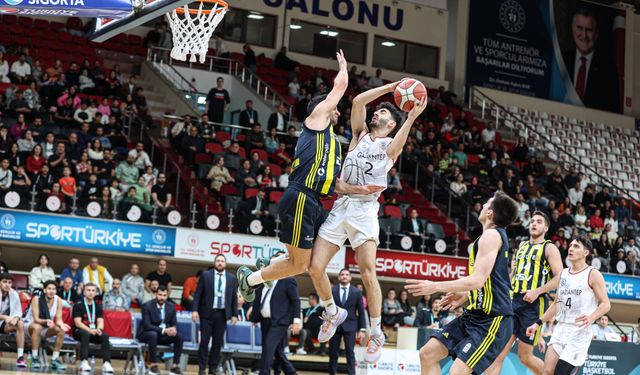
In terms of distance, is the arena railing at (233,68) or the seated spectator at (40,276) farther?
the arena railing at (233,68)

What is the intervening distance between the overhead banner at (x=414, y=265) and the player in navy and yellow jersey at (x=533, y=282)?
1057 cm

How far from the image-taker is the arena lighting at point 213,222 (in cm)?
2084

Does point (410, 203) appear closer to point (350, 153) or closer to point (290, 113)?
point (290, 113)

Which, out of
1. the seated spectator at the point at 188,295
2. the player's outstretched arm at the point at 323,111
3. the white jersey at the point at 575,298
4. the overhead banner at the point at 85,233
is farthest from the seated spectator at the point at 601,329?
the player's outstretched arm at the point at 323,111

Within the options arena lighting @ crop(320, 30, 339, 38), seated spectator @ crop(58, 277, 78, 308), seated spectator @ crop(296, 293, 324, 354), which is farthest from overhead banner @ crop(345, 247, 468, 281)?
arena lighting @ crop(320, 30, 339, 38)

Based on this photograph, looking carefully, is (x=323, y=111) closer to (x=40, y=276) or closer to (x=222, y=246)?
(x=40, y=276)

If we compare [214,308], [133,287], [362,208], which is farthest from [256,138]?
[362,208]

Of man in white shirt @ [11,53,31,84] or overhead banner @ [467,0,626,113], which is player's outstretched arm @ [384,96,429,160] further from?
overhead banner @ [467,0,626,113]

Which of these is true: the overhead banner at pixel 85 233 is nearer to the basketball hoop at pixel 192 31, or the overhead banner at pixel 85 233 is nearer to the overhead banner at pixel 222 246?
the overhead banner at pixel 222 246

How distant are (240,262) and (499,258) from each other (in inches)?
512

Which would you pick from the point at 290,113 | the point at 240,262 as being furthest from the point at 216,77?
the point at 240,262

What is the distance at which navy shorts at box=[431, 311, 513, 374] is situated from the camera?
27.8ft

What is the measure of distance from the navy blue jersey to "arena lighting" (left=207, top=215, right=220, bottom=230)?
475 inches

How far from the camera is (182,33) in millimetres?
10984
